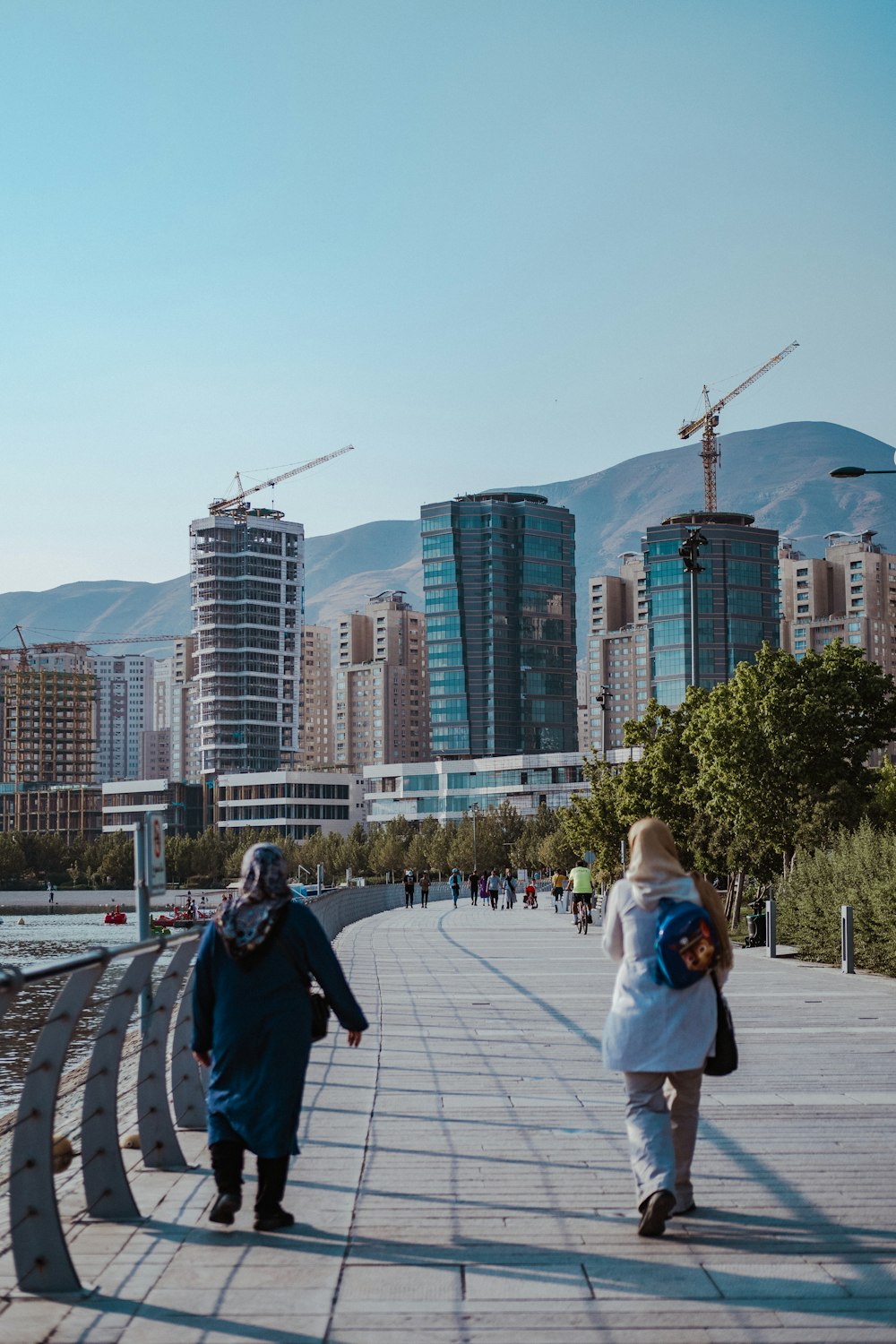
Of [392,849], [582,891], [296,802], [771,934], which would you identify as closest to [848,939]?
[771,934]

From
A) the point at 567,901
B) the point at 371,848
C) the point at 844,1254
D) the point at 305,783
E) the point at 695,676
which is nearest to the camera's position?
the point at 844,1254

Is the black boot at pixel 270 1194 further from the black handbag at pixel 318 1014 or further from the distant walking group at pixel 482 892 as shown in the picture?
the distant walking group at pixel 482 892

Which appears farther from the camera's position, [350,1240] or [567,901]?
[567,901]

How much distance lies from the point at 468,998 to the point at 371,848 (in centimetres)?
13758

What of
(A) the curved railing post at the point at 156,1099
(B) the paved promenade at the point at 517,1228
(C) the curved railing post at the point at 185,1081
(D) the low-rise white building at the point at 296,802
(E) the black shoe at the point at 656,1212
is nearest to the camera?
(B) the paved promenade at the point at 517,1228

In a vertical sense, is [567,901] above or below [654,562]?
below

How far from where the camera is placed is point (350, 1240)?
6.40 m

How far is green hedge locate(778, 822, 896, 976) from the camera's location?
69.7ft

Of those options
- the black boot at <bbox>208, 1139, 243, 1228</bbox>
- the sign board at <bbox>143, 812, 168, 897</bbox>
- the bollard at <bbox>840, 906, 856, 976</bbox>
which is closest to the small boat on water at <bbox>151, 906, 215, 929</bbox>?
the bollard at <bbox>840, 906, 856, 976</bbox>

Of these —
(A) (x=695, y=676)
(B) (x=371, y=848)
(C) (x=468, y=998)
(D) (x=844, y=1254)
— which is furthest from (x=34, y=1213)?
(B) (x=371, y=848)

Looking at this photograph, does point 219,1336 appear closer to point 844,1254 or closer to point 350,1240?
point 350,1240

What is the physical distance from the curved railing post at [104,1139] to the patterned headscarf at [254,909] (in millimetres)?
686

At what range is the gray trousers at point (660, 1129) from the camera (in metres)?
6.44

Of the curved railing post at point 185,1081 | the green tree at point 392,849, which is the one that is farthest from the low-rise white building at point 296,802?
the curved railing post at point 185,1081
